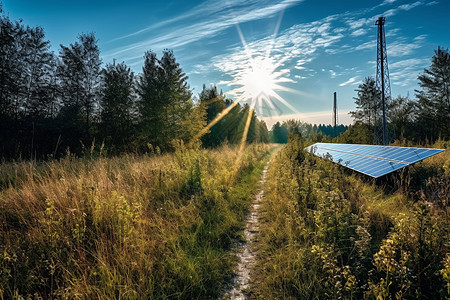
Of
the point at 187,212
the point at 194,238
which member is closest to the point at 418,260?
the point at 194,238

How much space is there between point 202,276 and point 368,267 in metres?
2.30

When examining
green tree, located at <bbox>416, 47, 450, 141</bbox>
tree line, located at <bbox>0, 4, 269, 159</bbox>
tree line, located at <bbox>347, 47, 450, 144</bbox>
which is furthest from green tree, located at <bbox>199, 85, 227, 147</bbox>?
green tree, located at <bbox>416, 47, 450, 141</bbox>

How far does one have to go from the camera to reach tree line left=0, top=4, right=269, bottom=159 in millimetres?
18109

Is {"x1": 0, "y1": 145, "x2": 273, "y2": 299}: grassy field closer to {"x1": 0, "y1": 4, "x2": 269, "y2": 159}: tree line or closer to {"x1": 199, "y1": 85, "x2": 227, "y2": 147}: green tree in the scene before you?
{"x1": 0, "y1": 4, "x2": 269, "y2": 159}: tree line

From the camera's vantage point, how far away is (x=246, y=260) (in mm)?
3510

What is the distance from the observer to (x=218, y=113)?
35469 mm

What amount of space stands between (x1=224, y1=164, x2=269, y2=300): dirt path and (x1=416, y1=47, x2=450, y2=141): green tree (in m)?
31.3

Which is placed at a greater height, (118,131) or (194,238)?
(118,131)

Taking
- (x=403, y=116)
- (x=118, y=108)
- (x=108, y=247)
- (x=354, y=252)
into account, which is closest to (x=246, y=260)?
(x=354, y=252)

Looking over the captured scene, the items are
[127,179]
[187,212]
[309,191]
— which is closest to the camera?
[187,212]

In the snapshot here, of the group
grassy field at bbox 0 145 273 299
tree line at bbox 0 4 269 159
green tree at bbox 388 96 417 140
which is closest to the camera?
grassy field at bbox 0 145 273 299

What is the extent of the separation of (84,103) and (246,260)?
2539 centimetres

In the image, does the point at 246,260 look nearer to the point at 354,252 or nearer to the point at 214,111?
the point at 354,252

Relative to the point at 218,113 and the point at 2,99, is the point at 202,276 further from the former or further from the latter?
the point at 218,113
